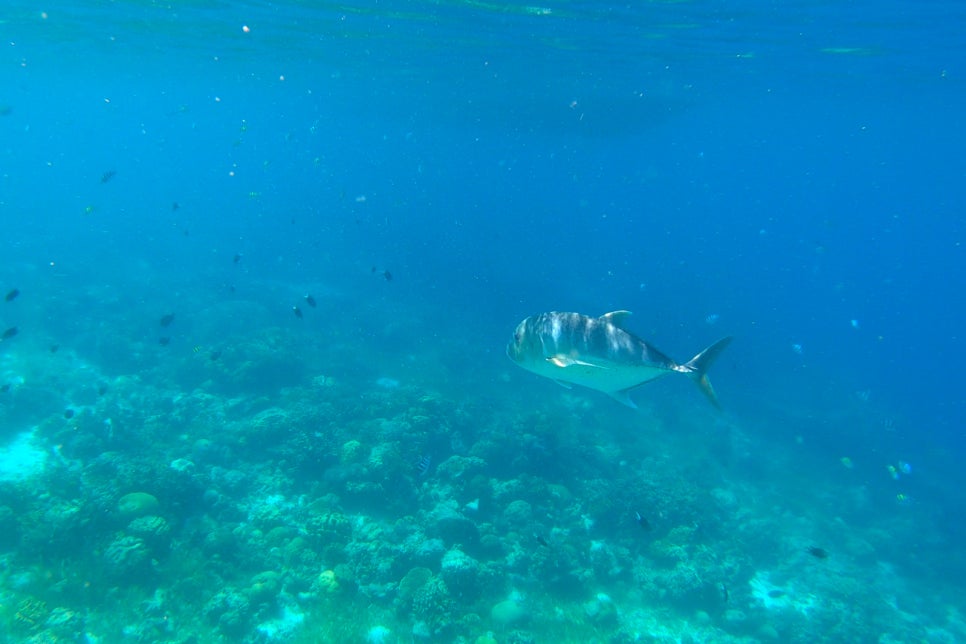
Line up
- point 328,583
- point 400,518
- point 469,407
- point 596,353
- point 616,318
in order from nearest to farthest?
point 596,353, point 616,318, point 328,583, point 400,518, point 469,407

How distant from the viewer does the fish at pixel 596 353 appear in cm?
543

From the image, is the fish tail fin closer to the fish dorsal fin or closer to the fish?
the fish

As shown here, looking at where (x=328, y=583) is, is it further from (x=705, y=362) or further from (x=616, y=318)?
(x=705, y=362)

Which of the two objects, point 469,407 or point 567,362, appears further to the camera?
point 469,407

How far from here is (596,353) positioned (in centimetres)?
549

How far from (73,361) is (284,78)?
102ft

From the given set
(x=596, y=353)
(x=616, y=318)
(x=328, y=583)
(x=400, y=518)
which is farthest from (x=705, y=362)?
(x=400, y=518)

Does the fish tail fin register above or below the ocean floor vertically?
above

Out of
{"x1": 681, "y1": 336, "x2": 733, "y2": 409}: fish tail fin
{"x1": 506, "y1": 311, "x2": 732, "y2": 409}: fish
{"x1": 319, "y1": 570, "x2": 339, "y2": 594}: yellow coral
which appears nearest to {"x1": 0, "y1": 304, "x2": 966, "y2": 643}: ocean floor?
{"x1": 319, "y1": 570, "x2": 339, "y2": 594}: yellow coral

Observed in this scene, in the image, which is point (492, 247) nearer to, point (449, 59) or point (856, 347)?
point (449, 59)

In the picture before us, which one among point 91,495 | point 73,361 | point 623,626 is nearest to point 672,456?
point 623,626

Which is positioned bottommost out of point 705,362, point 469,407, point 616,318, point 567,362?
point 469,407

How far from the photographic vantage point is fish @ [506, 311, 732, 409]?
5.43 m

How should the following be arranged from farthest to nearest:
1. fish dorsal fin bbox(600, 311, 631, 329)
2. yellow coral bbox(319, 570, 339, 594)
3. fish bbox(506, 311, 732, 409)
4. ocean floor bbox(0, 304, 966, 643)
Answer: yellow coral bbox(319, 570, 339, 594) < ocean floor bbox(0, 304, 966, 643) < fish dorsal fin bbox(600, 311, 631, 329) < fish bbox(506, 311, 732, 409)
